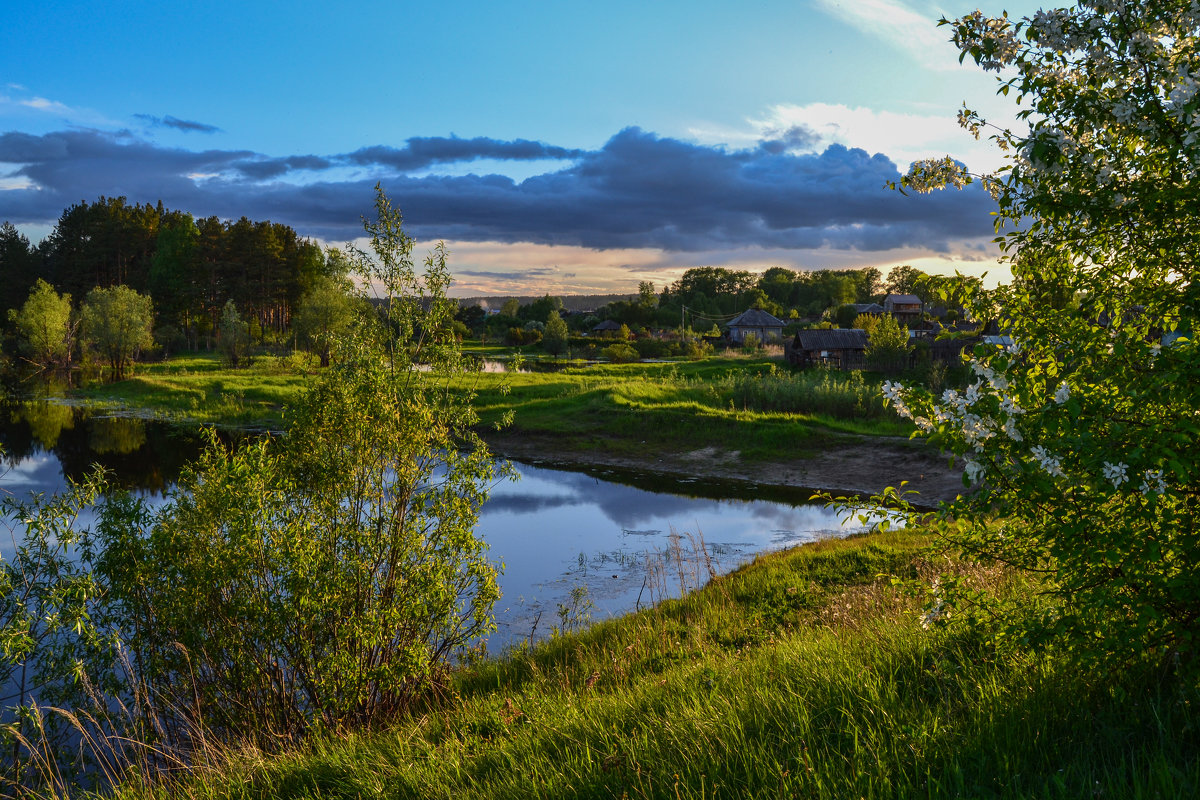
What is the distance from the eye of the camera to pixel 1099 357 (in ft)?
14.2

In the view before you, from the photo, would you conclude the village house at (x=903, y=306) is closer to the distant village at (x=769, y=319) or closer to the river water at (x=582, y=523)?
the distant village at (x=769, y=319)

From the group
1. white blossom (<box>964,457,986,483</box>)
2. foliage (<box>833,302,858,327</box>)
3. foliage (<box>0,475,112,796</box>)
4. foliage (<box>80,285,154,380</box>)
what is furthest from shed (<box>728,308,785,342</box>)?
white blossom (<box>964,457,986,483</box>)

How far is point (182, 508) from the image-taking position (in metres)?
8.65

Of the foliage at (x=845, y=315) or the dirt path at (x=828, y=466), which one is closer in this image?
the dirt path at (x=828, y=466)

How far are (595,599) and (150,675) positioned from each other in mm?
7487

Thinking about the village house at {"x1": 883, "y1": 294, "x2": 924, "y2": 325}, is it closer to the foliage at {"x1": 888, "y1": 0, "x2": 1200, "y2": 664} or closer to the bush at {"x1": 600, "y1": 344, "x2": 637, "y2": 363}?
the bush at {"x1": 600, "y1": 344, "x2": 637, "y2": 363}

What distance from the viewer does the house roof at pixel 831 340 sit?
49.7 metres

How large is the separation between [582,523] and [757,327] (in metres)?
74.9

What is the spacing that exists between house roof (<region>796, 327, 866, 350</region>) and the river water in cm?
2659

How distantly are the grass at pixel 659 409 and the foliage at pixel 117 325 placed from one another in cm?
969

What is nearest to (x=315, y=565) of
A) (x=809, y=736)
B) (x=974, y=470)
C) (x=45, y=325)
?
(x=809, y=736)

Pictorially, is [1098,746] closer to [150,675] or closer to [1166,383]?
[1166,383]

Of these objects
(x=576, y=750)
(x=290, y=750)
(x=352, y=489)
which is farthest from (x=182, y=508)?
(x=576, y=750)

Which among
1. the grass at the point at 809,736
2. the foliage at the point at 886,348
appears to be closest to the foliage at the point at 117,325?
the foliage at the point at 886,348
